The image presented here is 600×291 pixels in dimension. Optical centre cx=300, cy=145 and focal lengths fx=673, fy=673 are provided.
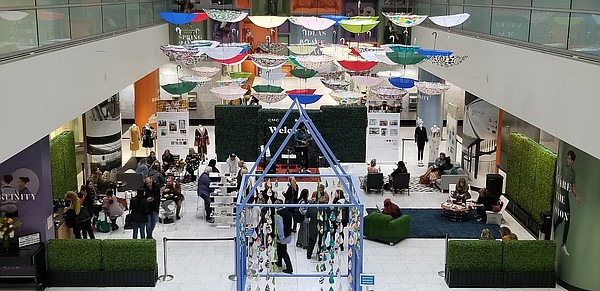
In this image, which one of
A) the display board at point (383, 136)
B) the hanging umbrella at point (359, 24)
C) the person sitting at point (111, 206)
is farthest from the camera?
the display board at point (383, 136)

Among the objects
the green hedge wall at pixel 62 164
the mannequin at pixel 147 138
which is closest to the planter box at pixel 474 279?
the green hedge wall at pixel 62 164

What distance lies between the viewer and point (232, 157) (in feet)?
61.3

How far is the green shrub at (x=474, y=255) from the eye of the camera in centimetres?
1258

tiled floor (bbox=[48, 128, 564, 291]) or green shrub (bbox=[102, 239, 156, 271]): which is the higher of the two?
green shrub (bbox=[102, 239, 156, 271])

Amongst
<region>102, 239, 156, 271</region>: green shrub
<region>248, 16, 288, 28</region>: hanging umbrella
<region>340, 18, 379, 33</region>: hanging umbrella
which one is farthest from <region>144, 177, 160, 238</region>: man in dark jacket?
<region>340, 18, 379, 33</region>: hanging umbrella

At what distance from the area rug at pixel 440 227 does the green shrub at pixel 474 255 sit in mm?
2996

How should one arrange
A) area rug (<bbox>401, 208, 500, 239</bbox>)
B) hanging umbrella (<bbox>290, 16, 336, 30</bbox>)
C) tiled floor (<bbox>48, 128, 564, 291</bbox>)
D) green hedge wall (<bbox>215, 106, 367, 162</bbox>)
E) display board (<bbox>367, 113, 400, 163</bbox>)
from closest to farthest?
tiled floor (<bbox>48, 128, 564, 291</bbox>) → area rug (<bbox>401, 208, 500, 239</bbox>) → hanging umbrella (<bbox>290, 16, 336, 30</bbox>) → display board (<bbox>367, 113, 400, 163</bbox>) → green hedge wall (<bbox>215, 106, 367, 162</bbox>)

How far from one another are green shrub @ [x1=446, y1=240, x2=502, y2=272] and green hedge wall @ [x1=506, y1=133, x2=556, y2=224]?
3.29m

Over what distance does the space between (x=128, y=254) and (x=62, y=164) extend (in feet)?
16.9

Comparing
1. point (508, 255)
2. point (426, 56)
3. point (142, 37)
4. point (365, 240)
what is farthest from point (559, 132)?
point (142, 37)

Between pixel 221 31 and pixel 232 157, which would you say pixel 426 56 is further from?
pixel 221 31

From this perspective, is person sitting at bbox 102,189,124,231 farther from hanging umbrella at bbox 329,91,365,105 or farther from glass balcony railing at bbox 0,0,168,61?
hanging umbrella at bbox 329,91,365,105

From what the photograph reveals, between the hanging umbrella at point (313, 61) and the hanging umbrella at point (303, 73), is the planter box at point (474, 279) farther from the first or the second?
the hanging umbrella at point (303, 73)

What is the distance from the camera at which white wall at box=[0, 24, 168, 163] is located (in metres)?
8.95
